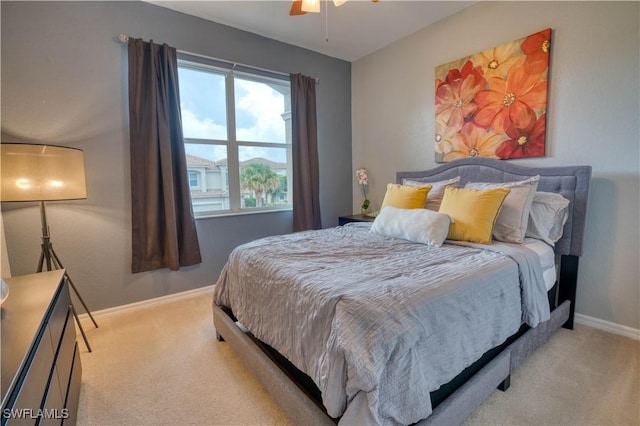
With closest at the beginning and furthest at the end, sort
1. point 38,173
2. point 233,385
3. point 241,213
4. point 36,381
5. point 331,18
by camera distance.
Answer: point 36,381 → point 233,385 → point 38,173 → point 331,18 → point 241,213

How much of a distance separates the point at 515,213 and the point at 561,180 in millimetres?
521

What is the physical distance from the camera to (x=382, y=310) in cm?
110

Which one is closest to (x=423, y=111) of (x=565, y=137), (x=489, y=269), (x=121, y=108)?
(x=565, y=137)

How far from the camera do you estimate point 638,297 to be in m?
2.10

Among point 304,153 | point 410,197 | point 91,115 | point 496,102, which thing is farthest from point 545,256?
point 91,115

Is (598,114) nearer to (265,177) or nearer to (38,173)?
(265,177)

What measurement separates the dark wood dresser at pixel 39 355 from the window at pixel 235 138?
172cm

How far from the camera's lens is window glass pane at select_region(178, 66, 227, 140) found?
9.84ft

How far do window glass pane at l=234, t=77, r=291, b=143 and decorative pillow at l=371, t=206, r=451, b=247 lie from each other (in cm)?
187

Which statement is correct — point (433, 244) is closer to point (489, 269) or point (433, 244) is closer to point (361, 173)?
point (489, 269)

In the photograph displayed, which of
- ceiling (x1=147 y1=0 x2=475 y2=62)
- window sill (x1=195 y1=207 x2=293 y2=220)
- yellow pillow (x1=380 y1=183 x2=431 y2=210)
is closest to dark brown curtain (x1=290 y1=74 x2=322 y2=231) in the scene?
window sill (x1=195 y1=207 x2=293 y2=220)

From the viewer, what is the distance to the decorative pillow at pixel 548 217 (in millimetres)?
2168

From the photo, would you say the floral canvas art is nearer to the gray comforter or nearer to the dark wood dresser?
the gray comforter

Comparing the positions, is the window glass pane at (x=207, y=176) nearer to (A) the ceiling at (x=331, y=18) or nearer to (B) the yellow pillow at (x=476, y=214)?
(A) the ceiling at (x=331, y=18)
